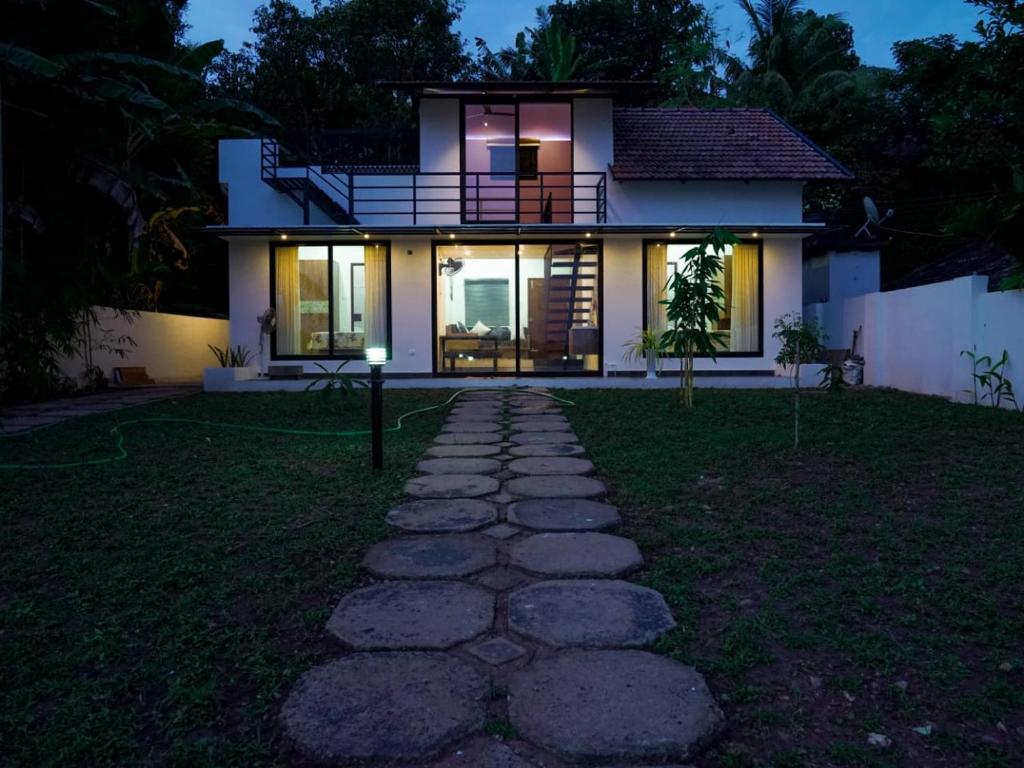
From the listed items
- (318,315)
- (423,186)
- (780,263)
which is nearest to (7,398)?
(318,315)

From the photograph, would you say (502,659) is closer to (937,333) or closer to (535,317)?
(937,333)

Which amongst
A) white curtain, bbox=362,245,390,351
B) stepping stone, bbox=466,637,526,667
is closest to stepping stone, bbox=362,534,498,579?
stepping stone, bbox=466,637,526,667

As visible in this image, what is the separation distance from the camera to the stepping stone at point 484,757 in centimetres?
150

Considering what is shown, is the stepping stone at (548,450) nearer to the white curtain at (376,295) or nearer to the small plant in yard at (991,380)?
the small plant in yard at (991,380)

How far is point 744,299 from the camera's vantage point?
11.8 meters

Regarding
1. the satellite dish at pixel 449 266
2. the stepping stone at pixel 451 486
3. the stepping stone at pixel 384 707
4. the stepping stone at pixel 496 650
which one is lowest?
the stepping stone at pixel 384 707

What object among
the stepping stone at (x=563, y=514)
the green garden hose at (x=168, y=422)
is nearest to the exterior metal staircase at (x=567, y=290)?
the green garden hose at (x=168, y=422)

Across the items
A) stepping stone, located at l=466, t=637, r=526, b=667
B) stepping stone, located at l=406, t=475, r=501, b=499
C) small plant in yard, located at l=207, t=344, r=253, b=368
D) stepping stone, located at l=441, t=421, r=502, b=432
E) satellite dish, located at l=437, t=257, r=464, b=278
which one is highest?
satellite dish, located at l=437, t=257, r=464, b=278

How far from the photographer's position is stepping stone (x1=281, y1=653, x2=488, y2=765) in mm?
1552

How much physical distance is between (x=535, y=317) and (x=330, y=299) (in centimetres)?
434

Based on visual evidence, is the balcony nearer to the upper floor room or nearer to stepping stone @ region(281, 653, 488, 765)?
the upper floor room

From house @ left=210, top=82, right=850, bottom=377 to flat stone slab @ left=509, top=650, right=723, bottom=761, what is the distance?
30.8 ft

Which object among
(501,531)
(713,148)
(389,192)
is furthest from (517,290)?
(501,531)

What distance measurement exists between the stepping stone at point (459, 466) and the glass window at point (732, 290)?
7.39m
